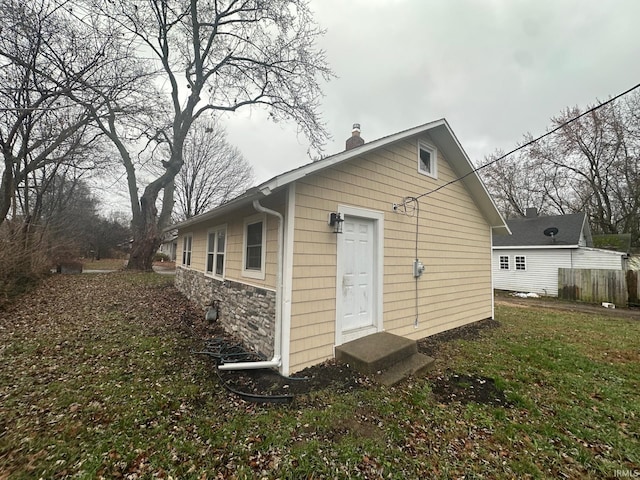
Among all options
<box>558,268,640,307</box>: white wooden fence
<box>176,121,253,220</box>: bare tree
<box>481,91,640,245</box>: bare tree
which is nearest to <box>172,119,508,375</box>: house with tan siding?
<box>558,268,640,307</box>: white wooden fence

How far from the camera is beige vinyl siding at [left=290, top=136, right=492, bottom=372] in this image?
3.92m

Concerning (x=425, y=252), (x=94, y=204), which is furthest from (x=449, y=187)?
(x=94, y=204)

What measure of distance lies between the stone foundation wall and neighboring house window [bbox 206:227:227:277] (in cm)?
26

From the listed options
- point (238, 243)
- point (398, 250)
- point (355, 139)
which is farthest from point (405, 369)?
point (355, 139)

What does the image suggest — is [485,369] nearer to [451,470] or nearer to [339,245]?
[451,470]

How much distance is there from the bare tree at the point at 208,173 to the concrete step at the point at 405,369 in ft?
80.0

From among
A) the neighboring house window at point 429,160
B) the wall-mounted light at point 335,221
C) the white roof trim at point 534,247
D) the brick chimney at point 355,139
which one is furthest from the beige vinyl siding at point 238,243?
the white roof trim at point 534,247

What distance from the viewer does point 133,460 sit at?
2.20m

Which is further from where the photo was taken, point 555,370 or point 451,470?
point 555,370

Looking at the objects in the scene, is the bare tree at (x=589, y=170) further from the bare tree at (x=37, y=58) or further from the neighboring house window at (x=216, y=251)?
the bare tree at (x=37, y=58)

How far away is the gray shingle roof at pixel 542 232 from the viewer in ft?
44.8

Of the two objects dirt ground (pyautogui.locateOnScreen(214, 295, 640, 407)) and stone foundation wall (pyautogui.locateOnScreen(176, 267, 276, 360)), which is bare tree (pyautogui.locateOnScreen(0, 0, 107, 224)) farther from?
dirt ground (pyautogui.locateOnScreen(214, 295, 640, 407))

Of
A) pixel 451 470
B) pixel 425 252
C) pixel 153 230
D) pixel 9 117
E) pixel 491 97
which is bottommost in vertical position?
pixel 451 470

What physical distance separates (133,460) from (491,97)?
14.2 meters
